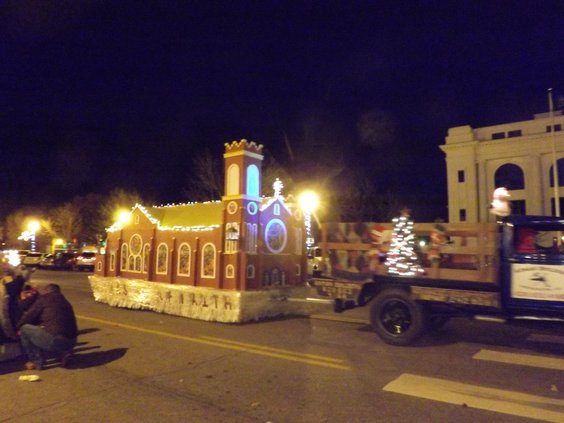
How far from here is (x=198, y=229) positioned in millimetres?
13391

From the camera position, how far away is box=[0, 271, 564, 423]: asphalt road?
526cm

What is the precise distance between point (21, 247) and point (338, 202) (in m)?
44.9

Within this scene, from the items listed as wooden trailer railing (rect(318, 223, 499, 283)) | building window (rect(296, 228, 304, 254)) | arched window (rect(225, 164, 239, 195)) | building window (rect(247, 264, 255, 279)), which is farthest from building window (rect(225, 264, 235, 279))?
wooden trailer railing (rect(318, 223, 499, 283))

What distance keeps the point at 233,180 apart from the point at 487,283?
22.8 feet

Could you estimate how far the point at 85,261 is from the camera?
115 feet

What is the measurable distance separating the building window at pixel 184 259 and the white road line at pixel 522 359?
26.3ft

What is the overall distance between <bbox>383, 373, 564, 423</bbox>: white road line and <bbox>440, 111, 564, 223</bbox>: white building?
38623 millimetres

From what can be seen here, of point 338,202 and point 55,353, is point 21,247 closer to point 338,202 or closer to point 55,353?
point 338,202

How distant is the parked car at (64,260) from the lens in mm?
36906

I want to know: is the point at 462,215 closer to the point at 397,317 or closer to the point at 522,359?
the point at 397,317

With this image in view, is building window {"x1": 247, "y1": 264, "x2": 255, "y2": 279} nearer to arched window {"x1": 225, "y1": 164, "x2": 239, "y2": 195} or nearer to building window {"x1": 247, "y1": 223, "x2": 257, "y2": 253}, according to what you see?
building window {"x1": 247, "y1": 223, "x2": 257, "y2": 253}

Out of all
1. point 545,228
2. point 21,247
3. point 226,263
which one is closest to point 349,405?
point 545,228

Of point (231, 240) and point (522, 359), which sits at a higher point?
point (231, 240)

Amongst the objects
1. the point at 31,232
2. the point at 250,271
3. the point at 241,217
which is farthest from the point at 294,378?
the point at 31,232
